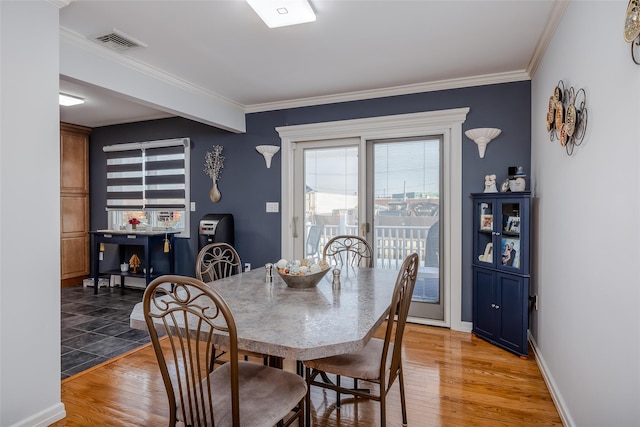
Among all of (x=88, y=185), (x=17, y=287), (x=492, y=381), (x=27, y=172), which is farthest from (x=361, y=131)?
(x=88, y=185)

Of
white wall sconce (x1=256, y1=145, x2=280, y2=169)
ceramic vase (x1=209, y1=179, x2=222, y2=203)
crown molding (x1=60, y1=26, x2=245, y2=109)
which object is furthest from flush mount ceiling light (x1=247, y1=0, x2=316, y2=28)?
ceramic vase (x1=209, y1=179, x2=222, y2=203)

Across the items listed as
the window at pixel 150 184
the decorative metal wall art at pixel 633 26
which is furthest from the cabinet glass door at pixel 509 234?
the window at pixel 150 184

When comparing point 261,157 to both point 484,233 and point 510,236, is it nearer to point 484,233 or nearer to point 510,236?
point 484,233

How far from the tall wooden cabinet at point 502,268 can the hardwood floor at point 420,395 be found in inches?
8.6

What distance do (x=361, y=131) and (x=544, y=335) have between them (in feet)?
8.07

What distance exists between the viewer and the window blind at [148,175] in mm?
4820

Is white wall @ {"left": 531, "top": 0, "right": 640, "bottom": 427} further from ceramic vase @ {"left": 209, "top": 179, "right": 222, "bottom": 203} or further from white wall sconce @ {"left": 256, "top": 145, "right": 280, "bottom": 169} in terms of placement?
ceramic vase @ {"left": 209, "top": 179, "right": 222, "bottom": 203}

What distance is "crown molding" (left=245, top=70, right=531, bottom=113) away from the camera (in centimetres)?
329

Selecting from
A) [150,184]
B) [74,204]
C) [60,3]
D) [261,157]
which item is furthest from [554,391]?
[74,204]

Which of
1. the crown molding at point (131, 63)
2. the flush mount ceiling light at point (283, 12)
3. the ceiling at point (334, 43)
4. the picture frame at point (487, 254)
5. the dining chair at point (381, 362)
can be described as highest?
the ceiling at point (334, 43)

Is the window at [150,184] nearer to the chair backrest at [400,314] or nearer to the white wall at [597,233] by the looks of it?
the chair backrest at [400,314]

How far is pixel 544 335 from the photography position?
262 cm

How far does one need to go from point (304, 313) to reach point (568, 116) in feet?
5.69

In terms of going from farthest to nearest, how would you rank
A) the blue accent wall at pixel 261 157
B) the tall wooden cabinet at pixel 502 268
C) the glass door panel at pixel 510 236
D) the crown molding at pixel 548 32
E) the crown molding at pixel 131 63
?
the blue accent wall at pixel 261 157 → the glass door panel at pixel 510 236 → the tall wooden cabinet at pixel 502 268 → the crown molding at pixel 131 63 → the crown molding at pixel 548 32
